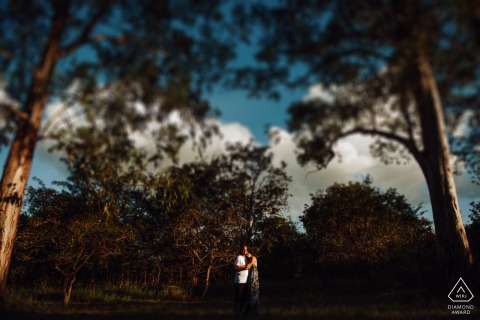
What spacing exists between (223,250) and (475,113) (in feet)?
48.7

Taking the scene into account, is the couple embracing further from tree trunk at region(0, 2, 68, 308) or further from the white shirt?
tree trunk at region(0, 2, 68, 308)

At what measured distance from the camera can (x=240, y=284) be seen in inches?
460

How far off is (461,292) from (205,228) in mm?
13219

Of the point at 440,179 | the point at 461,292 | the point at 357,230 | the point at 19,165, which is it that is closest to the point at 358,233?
the point at 357,230

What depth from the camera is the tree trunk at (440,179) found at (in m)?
11.1

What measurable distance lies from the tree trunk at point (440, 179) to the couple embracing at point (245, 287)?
607cm

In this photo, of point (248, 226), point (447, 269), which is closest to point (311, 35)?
point (447, 269)

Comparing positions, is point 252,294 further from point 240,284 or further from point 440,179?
point 440,179

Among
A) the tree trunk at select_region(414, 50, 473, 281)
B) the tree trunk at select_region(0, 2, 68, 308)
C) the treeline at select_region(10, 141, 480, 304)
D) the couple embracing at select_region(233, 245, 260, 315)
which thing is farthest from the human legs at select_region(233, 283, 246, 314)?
the tree trunk at select_region(414, 50, 473, 281)

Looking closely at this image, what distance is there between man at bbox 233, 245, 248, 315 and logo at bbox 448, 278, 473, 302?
22.1ft

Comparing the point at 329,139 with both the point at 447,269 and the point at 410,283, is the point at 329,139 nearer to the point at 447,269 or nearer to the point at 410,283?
the point at 447,269

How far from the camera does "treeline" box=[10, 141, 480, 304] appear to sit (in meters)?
17.3

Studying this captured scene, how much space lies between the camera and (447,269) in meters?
11.9

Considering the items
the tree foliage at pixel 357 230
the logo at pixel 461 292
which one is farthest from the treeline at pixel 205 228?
the logo at pixel 461 292
